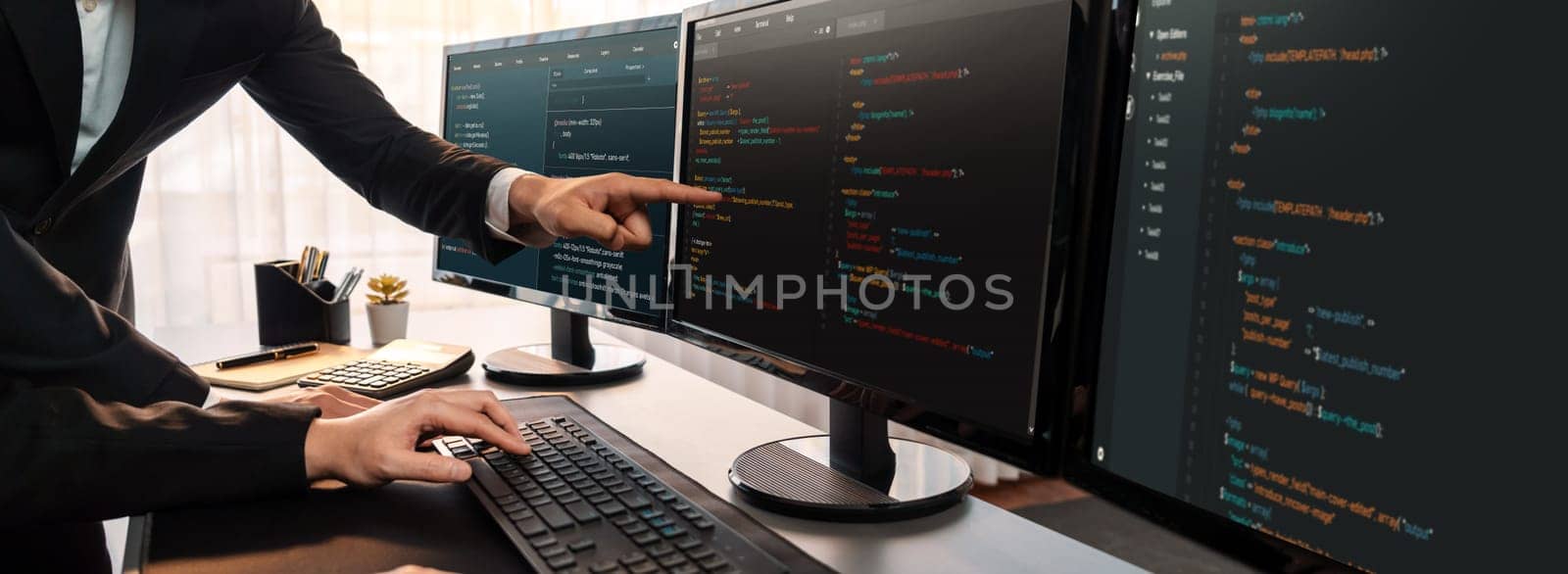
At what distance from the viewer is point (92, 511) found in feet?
2.41

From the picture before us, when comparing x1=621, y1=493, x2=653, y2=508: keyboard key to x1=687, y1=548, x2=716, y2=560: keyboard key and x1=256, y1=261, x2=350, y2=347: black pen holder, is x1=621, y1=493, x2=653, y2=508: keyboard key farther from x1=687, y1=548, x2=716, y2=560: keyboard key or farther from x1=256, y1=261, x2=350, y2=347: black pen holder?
x1=256, y1=261, x2=350, y2=347: black pen holder

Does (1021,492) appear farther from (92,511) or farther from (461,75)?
(92,511)

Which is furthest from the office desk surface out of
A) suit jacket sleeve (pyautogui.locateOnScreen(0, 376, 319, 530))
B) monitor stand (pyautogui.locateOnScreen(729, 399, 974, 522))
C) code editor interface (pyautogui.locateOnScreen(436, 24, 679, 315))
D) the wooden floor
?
the wooden floor

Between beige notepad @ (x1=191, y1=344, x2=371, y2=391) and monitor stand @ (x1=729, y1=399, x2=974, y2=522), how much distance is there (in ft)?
2.19

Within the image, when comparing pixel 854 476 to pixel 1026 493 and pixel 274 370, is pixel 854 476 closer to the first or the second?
pixel 274 370

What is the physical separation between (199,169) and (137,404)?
1854mm

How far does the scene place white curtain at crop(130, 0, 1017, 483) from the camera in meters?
2.50

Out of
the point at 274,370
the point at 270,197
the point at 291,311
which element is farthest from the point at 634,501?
the point at 270,197

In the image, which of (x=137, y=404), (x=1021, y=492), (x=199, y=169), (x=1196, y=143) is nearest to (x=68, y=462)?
(x=137, y=404)

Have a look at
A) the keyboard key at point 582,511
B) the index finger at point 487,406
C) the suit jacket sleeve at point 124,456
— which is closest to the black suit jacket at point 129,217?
the suit jacket sleeve at point 124,456

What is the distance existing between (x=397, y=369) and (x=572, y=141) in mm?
363

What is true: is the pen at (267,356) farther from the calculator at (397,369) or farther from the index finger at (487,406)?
the index finger at (487,406)

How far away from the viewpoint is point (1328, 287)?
1.52 feet

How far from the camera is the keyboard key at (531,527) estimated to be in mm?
677
